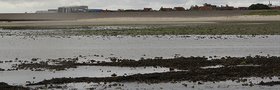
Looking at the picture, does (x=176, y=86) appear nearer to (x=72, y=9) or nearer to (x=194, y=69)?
(x=194, y=69)

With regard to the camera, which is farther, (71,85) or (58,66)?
(58,66)

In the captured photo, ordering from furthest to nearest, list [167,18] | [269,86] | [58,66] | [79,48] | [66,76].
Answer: [167,18]
[79,48]
[58,66]
[66,76]
[269,86]

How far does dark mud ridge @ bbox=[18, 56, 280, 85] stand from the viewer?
23562 millimetres

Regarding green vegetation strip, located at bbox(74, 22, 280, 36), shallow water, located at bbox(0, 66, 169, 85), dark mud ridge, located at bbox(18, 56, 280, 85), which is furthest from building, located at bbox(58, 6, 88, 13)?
shallow water, located at bbox(0, 66, 169, 85)

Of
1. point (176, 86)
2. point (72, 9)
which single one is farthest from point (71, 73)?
point (72, 9)

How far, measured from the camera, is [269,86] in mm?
21469

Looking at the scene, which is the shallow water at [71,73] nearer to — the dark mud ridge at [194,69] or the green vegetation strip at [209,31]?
the dark mud ridge at [194,69]

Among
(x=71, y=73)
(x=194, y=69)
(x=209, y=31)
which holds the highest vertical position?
(x=194, y=69)

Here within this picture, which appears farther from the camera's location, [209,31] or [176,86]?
[209,31]

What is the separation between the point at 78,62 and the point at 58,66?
2106mm

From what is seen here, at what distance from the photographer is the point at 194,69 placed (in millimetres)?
26453

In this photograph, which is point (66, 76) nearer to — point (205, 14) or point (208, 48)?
point (208, 48)

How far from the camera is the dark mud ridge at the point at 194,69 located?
23.6 meters

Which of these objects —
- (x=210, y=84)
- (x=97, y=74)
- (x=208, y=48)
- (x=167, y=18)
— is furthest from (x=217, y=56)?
(x=167, y=18)
